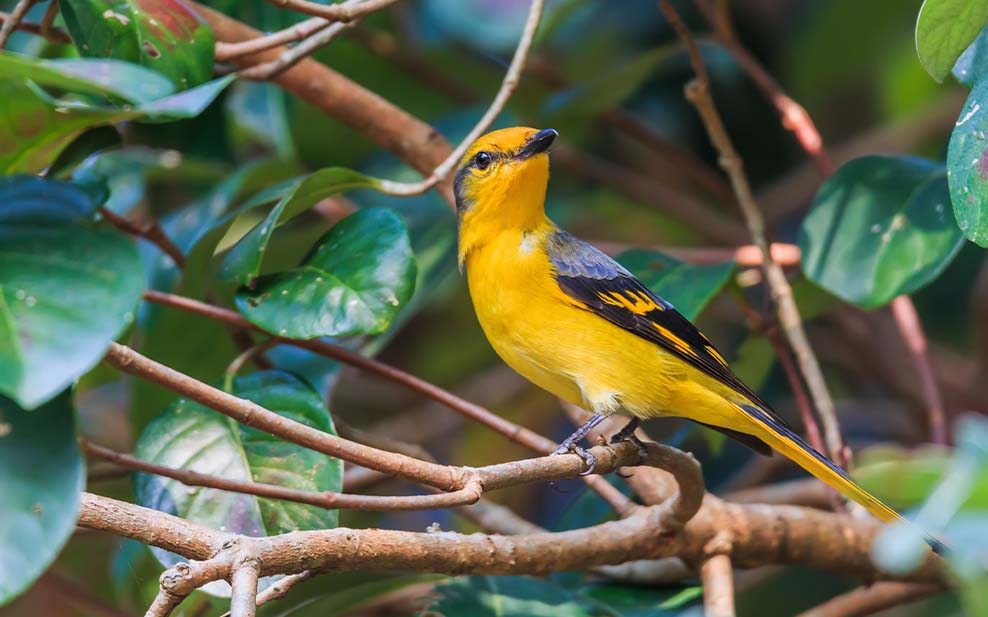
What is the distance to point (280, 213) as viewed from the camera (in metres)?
2.07

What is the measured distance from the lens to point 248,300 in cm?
207

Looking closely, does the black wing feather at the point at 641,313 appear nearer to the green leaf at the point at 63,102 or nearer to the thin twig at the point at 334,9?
the thin twig at the point at 334,9

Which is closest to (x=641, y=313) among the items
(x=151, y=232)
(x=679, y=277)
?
(x=679, y=277)

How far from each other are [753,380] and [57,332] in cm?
199

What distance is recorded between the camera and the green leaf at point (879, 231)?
2242 millimetres

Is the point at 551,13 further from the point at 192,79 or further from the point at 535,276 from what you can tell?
the point at 192,79

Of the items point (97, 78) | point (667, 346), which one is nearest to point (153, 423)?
point (97, 78)

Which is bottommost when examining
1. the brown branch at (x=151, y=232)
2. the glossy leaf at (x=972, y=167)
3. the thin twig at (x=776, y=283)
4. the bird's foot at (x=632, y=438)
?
the brown branch at (x=151, y=232)

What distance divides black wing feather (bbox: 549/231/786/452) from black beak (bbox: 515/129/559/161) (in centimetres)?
31

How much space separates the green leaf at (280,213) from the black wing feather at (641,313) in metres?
0.53

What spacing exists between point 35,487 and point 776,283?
1.72 m

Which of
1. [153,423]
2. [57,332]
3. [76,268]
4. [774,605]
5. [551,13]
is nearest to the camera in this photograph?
[57,332]

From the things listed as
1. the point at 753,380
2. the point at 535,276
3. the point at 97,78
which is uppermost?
the point at 753,380

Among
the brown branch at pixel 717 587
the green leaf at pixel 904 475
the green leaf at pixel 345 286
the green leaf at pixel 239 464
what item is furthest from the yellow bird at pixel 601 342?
the green leaf at pixel 904 475
